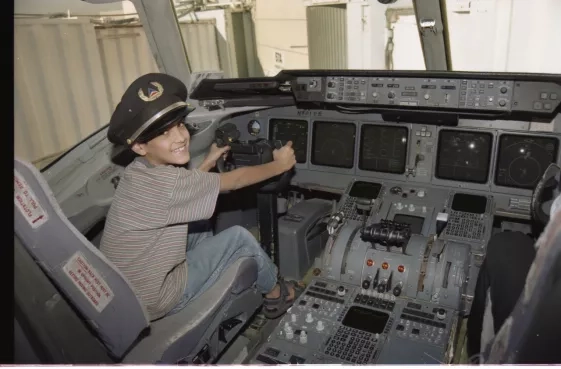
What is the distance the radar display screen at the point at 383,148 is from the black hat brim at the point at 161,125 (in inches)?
69.1

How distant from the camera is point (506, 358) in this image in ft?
Answer: 3.30

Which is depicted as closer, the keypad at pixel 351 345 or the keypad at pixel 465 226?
the keypad at pixel 351 345

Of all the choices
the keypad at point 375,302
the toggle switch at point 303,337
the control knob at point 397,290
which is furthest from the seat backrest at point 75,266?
the control knob at point 397,290

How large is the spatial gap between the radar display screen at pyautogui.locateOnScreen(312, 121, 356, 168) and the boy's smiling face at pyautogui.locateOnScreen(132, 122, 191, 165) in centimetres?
164

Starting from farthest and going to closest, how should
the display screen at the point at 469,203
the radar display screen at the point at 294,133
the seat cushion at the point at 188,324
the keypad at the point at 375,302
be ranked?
the radar display screen at the point at 294,133 → the display screen at the point at 469,203 → the keypad at the point at 375,302 → the seat cushion at the point at 188,324

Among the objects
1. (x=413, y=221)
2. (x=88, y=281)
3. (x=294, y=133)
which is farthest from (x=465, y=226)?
(x=88, y=281)

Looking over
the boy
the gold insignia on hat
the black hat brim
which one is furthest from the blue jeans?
the gold insignia on hat

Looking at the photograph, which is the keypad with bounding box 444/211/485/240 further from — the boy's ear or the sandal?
the boy's ear

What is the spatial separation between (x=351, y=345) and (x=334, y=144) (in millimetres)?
1698

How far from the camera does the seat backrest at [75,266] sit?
1.14 meters

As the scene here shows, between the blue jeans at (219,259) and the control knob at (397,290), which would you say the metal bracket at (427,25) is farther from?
the blue jeans at (219,259)

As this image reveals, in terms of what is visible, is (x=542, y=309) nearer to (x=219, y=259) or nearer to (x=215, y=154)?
(x=219, y=259)

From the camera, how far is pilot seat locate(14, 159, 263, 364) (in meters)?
1.16

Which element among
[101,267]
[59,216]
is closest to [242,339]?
[101,267]
